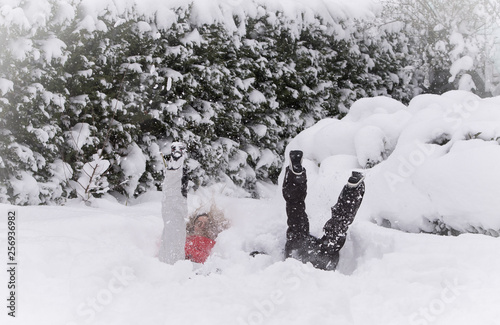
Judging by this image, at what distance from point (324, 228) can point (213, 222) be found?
1.34 metres

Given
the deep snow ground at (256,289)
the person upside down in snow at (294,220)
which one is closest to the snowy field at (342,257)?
the deep snow ground at (256,289)

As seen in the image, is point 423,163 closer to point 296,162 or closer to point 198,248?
point 296,162

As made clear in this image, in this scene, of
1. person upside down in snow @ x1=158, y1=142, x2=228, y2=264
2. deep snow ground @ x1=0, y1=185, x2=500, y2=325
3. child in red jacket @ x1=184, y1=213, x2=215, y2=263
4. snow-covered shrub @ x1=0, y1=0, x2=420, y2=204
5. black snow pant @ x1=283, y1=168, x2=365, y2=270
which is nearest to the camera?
deep snow ground @ x1=0, y1=185, x2=500, y2=325

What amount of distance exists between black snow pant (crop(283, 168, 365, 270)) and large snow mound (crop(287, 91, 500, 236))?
2.14 ft

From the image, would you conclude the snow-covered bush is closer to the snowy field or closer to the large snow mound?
the large snow mound

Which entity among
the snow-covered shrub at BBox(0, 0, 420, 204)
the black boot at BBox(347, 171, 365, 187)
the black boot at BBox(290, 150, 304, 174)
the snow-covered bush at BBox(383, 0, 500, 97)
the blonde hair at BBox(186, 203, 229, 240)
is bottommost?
the blonde hair at BBox(186, 203, 229, 240)

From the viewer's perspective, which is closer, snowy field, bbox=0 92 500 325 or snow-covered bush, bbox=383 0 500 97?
snowy field, bbox=0 92 500 325

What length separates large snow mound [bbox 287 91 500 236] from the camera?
117 inches

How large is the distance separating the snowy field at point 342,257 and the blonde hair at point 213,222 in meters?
0.21

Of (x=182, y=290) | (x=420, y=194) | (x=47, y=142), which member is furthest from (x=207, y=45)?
(x=182, y=290)

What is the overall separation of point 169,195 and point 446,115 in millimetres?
2792

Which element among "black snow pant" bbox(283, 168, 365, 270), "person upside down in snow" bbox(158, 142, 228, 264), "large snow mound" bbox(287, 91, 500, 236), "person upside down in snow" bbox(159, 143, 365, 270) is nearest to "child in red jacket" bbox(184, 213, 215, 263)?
"person upside down in snow" bbox(159, 143, 365, 270)

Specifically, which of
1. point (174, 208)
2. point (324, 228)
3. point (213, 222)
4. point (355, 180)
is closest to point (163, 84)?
point (213, 222)

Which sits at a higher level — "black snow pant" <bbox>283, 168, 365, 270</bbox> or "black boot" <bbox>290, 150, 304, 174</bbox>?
"black boot" <bbox>290, 150, 304, 174</bbox>
